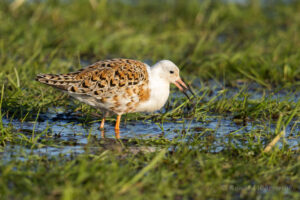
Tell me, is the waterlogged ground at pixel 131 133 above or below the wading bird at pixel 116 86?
below

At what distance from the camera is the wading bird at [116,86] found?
828 cm

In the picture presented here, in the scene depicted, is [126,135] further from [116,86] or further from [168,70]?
[168,70]

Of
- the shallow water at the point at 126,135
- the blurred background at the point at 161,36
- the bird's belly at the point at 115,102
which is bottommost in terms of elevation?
the shallow water at the point at 126,135

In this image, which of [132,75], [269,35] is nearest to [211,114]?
[132,75]

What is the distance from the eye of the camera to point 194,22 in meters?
15.9

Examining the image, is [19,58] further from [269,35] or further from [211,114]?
[269,35]

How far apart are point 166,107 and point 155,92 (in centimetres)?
122

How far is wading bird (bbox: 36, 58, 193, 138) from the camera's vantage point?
8.28 meters

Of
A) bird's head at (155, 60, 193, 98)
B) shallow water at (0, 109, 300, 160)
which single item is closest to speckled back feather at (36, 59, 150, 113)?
bird's head at (155, 60, 193, 98)

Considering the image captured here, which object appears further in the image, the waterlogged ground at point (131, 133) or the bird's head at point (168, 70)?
the bird's head at point (168, 70)

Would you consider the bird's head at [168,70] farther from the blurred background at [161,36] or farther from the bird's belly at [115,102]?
the blurred background at [161,36]

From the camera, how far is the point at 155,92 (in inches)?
331

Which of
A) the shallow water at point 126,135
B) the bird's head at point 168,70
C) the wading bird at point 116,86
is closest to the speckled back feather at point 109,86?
the wading bird at point 116,86

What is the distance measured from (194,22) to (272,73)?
5149 mm
